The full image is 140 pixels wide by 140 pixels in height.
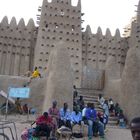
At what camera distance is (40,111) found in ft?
56.3

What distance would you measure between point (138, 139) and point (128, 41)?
1251 inches

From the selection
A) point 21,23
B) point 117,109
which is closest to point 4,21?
point 21,23

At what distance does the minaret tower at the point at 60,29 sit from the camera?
31.0m

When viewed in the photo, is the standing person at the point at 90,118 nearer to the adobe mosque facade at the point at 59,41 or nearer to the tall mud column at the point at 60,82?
the tall mud column at the point at 60,82

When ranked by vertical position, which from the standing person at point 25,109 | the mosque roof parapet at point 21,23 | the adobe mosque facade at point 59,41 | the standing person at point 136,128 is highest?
the mosque roof parapet at point 21,23

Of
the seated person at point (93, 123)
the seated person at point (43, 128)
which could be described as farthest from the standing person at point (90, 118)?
the seated person at point (43, 128)

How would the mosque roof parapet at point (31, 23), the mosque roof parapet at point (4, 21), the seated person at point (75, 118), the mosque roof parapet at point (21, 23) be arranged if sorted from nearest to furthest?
the seated person at point (75, 118)
the mosque roof parapet at point (4, 21)
the mosque roof parapet at point (21, 23)
the mosque roof parapet at point (31, 23)

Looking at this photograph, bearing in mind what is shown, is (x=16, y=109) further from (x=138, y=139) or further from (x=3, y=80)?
(x=138, y=139)

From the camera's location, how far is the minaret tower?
31.0 m

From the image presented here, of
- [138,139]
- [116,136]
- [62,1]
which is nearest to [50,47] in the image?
[62,1]

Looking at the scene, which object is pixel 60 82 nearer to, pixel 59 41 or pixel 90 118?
pixel 90 118

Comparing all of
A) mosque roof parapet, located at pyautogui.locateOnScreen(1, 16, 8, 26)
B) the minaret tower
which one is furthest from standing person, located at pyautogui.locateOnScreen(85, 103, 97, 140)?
mosque roof parapet, located at pyautogui.locateOnScreen(1, 16, 8, 26)

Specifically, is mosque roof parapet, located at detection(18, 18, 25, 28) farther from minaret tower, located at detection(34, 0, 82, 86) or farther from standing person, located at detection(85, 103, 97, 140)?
standing person, located at detection(85, 103, 97, 140)

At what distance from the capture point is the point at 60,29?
32.0 m
